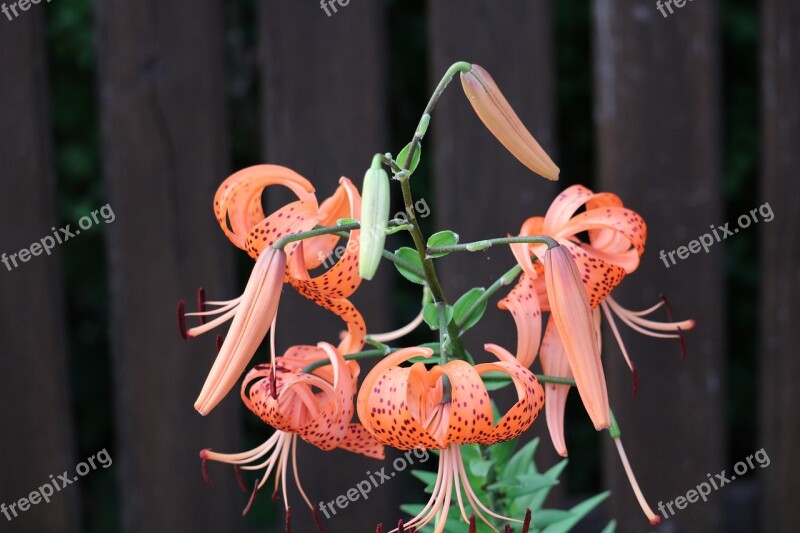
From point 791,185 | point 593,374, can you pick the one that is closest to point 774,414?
point 791,185

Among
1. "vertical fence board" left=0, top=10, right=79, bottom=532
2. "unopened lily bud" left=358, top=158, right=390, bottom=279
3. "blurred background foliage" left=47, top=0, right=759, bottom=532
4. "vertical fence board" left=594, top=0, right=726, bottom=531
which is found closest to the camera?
"unopened lily bud" left=358, top=158, right=390, bottom=279

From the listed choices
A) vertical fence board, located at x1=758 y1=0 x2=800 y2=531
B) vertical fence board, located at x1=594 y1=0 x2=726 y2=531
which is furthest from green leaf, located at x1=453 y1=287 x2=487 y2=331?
vertical fence board, located at x1=758 y1=0 x2=800 y2=531

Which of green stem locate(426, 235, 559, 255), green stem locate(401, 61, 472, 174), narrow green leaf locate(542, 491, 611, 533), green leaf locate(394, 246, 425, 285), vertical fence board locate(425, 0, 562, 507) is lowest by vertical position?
narrow green leaf locate(542, 491, 611, 533)

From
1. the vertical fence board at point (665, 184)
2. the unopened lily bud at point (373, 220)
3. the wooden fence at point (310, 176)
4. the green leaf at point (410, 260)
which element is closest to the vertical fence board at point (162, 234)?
the wooden fence at point (310, 176)

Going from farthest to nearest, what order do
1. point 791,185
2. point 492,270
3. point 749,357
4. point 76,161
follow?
point 749,357, point 76,161, point 791,185, point 492,270

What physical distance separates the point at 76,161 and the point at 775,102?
50.5 inches

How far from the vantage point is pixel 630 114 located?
4.88 ft

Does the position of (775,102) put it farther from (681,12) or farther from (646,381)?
(646,381)

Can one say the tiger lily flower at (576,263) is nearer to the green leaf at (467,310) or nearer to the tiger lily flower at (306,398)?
the green leaf at (467,310)

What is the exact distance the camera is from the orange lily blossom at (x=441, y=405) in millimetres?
632

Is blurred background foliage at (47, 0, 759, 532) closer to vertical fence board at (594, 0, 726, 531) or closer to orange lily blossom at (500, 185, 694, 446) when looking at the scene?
vertical fence board at (594, 0, 726, 531)

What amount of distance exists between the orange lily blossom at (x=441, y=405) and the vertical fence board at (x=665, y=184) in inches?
34.8

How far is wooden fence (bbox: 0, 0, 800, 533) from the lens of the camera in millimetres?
1401

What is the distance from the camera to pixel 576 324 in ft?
2.00
